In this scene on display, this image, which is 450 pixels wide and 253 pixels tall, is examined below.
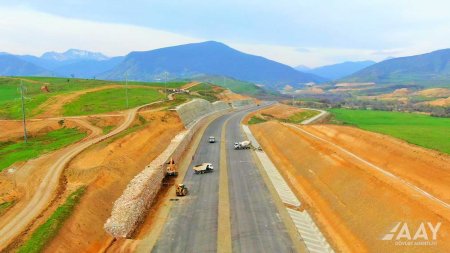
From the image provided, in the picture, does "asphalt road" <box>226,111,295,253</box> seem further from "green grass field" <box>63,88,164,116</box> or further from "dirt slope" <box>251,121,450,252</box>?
"green grass field" <box>63,88,164,116</box>

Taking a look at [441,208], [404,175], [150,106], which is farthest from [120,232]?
[150,106]

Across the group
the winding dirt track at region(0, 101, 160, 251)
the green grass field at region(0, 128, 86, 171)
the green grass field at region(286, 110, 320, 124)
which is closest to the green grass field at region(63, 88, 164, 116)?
the green grass field at region(0, 128, 86, 171)

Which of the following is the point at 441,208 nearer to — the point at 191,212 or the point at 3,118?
the point at 191,212

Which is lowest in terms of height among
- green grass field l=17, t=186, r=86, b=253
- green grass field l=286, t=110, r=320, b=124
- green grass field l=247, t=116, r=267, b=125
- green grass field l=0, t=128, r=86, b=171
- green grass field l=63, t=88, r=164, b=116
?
green grass field l=286, t=110, r=320, b=124

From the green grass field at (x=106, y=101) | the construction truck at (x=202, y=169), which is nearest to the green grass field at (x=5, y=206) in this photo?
the construction truck at (x=202, y=169)

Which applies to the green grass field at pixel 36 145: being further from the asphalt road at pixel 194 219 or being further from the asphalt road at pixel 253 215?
the asphalt road at pixel 253 215

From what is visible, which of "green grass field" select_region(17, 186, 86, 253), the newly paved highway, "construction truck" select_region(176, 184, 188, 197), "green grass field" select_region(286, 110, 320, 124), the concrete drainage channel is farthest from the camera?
"green grass field" select_region(286, 110, 320, 124)
